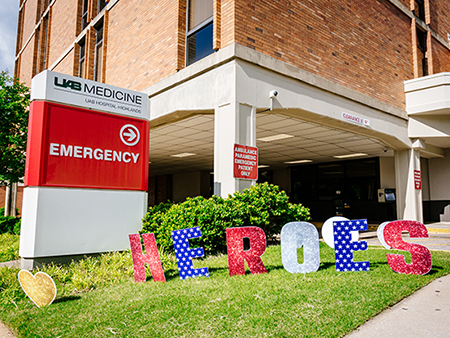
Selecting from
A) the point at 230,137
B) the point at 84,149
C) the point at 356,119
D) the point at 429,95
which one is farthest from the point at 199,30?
the point at 429,95

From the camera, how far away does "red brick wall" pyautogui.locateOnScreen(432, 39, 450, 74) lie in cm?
1675

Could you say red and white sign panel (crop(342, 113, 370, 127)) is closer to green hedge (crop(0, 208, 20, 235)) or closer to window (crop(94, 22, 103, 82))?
window (crop(94, 22, 103, 82))

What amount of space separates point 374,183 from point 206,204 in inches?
604

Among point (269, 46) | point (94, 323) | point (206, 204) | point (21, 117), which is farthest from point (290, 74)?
point (21, 117)

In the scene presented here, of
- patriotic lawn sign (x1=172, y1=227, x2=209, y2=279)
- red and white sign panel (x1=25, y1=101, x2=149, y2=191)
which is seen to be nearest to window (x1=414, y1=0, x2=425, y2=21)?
red and white sign panel (x1=25, y1=101, x2=149, y2=191)

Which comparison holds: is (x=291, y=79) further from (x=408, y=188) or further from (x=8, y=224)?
(x=8, y=224)

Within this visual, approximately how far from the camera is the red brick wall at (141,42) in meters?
10.6

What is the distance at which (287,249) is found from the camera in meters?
5.37

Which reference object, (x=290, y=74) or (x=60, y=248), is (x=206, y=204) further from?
(x=290, y=74)

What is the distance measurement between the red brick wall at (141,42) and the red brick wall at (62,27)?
5074 mm

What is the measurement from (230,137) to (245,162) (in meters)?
0.70

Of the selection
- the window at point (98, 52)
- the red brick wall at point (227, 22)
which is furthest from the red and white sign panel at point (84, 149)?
the window at point (98, 52)

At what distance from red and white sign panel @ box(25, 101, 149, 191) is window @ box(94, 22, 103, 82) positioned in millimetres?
9079

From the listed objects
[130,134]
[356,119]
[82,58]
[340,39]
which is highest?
[82,58]
